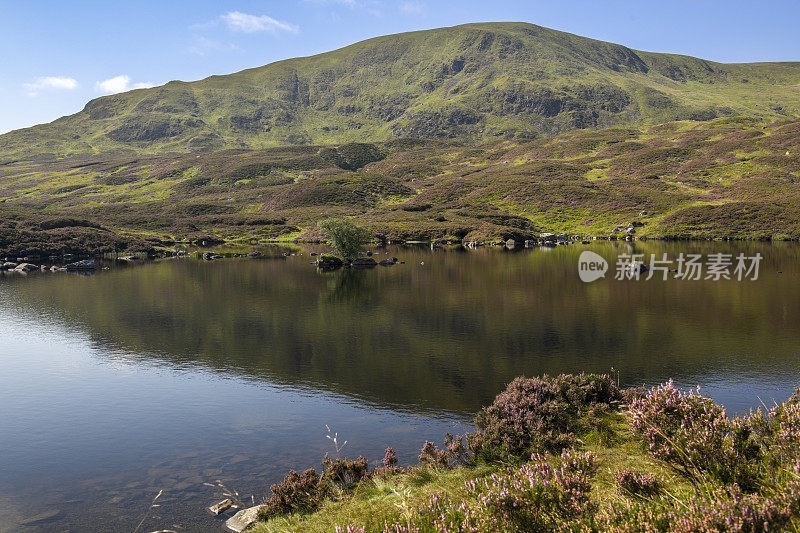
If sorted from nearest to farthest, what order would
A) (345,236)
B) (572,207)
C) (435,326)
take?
1. (435,326)
2. (345,236)
3. (572,207)

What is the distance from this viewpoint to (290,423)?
22.7m

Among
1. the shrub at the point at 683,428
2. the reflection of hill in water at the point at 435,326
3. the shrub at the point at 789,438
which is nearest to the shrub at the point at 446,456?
the reflection of hill in water at the point at 435,326

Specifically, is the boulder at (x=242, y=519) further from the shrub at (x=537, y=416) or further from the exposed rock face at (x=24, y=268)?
the exposed rock face at (x=24, y=268)

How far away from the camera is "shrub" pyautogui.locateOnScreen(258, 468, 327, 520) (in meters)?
14.4

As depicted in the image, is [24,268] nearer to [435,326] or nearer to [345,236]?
[345,236]

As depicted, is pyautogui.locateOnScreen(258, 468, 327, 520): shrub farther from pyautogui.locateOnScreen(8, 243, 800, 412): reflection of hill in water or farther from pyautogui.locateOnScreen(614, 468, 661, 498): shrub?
pyautogui.locateOnScreen(8, 243, 800, 412): reflection of hill in water

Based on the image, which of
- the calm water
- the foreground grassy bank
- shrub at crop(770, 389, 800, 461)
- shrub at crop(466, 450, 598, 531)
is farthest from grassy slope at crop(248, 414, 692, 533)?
the calm water

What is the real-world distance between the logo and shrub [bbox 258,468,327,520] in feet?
185

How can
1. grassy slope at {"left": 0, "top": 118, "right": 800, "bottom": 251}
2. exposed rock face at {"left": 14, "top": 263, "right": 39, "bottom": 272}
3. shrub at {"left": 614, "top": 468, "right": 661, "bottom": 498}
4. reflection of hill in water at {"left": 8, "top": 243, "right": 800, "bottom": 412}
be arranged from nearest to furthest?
shrub at {"left": 614, "top": 468, "right": 661, "bottom": 498}
reflection of hill in water at {"left": 8, "top": 243, "right": 800, "bottom": 412}
exposed rock face at {"left": 14, "top": 263, "right": 39, "bottom": 272}
grassy slope at {"left": 0, "top": 118, "right": 800, "bottom": 251}

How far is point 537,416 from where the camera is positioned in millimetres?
17250

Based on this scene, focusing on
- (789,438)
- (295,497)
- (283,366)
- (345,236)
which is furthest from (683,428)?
(345,236)

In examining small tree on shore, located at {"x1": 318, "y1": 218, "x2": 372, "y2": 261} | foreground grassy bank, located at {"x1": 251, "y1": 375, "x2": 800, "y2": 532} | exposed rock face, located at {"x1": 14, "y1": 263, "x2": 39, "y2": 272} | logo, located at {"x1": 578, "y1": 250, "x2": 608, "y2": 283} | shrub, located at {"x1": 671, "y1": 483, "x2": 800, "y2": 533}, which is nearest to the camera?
shrub, located at {"x1": 671, "y1": 483, "x2": 800, "y2": 533}

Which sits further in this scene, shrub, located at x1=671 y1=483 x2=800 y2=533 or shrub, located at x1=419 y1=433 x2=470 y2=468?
shrub, located at x1=419 y1=433 x2=470 y2=468

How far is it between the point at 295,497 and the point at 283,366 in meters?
17.5
